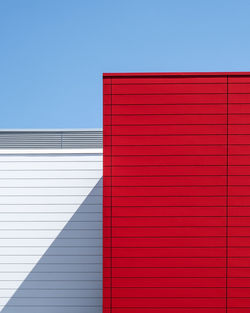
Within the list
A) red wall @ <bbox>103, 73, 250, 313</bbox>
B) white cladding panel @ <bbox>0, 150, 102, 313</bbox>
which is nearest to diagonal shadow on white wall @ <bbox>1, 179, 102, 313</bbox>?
white cladding panel @ <bbox>0, 150, 102, 313</bbox>

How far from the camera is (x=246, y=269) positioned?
5.96 meters

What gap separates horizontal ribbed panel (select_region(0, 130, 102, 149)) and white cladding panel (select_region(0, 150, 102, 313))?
772mm

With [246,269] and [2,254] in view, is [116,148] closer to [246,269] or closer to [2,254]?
[246,269]

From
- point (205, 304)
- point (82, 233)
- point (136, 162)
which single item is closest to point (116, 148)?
point (136, 162)

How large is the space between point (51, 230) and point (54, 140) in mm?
2163

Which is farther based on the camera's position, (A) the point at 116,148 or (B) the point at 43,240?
(B) the point at 43,240

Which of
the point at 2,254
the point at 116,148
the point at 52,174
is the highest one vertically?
the point at 116,148

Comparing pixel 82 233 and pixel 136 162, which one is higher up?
pixel 136 162

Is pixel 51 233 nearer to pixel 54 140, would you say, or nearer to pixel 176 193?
pixel 54 140

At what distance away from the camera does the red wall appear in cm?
597

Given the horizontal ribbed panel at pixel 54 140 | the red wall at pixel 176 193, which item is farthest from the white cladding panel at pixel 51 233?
the red wall at pixel 176 193

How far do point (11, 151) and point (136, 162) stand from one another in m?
3.81

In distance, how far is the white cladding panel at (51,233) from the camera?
27.9 ft

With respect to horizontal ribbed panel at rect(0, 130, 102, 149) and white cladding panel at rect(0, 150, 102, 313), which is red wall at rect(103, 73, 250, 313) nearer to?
white cladding panel at rect(0, 150, 102, 313)
